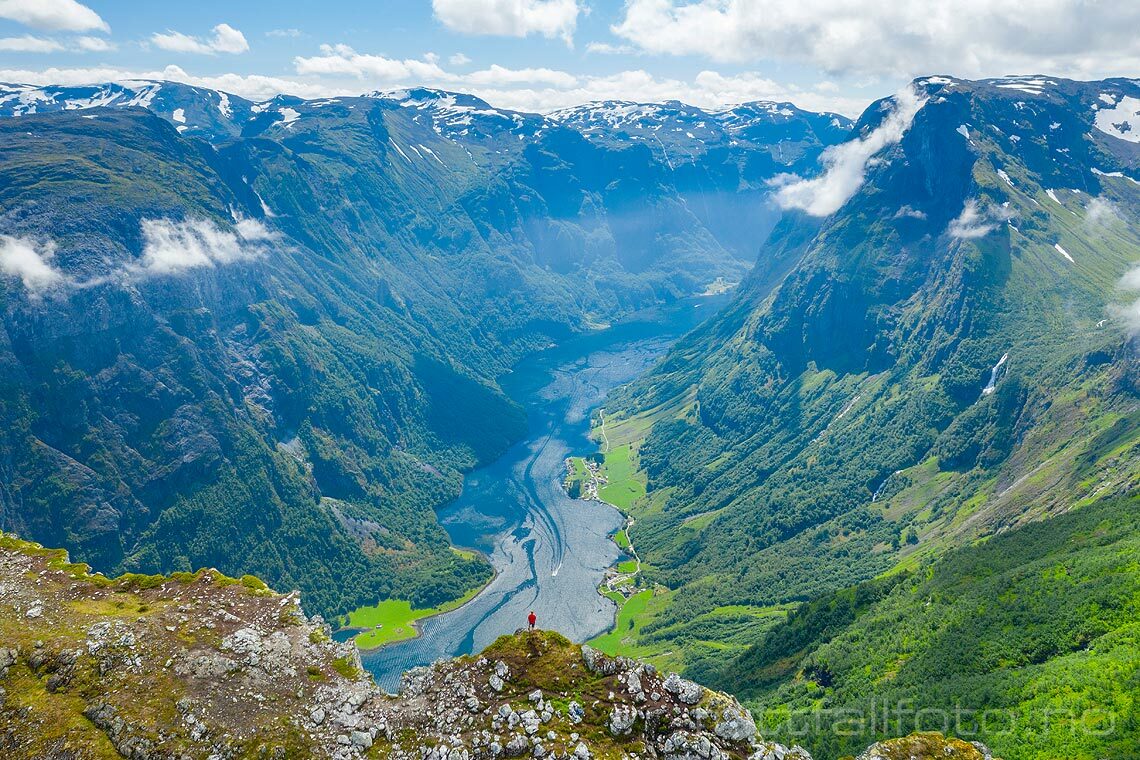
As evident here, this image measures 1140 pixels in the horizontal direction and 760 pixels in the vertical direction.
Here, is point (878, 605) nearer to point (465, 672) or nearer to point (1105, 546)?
point (1105, 546)

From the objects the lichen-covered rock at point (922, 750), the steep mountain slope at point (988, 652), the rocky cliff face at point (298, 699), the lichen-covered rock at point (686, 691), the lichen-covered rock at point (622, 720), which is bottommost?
the steep mountain slope at point (988, 652)

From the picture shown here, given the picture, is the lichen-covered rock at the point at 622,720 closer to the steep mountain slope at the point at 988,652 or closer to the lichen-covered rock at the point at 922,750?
the lichen-covered rock at the point at 922,750

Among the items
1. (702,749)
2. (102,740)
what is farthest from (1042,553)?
(102,740)

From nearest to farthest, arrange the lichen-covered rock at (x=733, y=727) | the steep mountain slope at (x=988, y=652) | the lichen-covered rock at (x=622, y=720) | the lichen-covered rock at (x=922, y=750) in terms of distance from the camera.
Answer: the lichen-covered rock at (x=622, y=720) → the lichen-covered rock at (x=733, y=727) → the lichen-covered rock at (x=922, y=750) → the steep mountain slope at (x=988, y=652)

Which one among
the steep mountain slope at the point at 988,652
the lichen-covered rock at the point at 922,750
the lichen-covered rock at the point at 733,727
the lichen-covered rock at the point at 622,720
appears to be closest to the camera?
the lichen-covered rock at the point at 622,720

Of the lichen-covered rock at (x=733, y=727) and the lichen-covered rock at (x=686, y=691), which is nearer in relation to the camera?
the lichen-covered rock at (x=733, y=727)

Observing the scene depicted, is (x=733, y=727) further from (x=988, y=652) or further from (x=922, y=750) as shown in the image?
(x=988, y=652)

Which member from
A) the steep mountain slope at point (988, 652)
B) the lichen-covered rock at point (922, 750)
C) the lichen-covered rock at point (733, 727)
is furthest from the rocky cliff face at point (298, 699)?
the steep mountain slope at point (988, 652)

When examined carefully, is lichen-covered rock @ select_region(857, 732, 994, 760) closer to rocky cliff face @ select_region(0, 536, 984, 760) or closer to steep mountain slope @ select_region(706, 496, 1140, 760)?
rocky cliff face @ select_region(0, 536, 984, 760)
